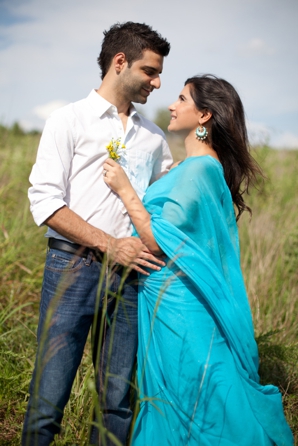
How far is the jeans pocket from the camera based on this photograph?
2.26m

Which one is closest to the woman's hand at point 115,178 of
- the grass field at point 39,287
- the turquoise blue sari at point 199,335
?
the turquoise blue sari at point 199,335

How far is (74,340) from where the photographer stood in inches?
89.2

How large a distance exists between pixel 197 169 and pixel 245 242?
113 inches

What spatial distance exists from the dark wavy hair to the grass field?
130 cm

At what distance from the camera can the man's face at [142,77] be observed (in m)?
2.55

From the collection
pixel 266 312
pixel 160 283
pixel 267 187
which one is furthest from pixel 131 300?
pixel 267 187

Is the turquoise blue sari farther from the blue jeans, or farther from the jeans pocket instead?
the jeans pocket

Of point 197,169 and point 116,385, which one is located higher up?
point 197,169

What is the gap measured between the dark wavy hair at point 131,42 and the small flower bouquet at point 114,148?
1.73 feet

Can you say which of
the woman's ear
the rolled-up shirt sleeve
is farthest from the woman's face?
the rolled-up shirt sleeve

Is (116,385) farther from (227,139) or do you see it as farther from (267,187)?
(267,187)

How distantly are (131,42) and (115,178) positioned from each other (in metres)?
0.92

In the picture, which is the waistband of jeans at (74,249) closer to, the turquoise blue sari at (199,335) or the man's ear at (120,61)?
the turquoise blue sari at (199,335)

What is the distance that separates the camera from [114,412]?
7.95ft
